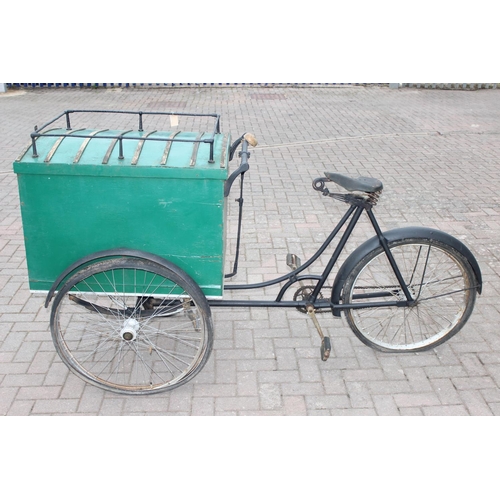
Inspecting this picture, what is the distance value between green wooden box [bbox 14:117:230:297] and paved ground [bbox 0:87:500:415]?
0.74 metres

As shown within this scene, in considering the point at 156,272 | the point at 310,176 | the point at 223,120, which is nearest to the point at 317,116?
the point at 223,120

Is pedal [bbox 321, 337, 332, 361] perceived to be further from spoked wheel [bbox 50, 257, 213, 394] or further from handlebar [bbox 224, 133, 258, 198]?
handlebar [bbox 224, 133, 258, 198]

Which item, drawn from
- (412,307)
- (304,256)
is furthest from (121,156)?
(304,256)

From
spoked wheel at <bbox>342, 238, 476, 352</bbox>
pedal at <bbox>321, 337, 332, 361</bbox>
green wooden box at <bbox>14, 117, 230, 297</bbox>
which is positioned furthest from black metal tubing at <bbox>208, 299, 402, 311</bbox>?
green wooden box at <bbox>14, 117, 230, 297</bbox>

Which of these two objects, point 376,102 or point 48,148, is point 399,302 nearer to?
point 48,148

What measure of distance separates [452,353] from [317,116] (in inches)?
284

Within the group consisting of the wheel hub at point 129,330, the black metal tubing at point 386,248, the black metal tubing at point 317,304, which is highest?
the black metal tubing at point 386,248

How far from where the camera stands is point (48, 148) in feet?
9.47

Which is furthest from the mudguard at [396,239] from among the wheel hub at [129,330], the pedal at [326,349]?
the wheel hub at [129,330]

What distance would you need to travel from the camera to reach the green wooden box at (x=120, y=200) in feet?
9.14

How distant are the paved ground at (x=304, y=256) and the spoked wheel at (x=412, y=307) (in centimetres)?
14

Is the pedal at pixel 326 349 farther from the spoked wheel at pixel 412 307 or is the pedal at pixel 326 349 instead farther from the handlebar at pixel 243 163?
the handlebar at pixel 243 163

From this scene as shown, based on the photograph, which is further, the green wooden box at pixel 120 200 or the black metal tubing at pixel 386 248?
the black metal tubing at pixel 386 248

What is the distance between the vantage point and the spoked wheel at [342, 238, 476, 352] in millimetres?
3316
